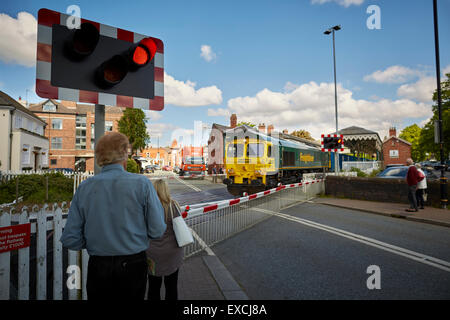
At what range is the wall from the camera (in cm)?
1091

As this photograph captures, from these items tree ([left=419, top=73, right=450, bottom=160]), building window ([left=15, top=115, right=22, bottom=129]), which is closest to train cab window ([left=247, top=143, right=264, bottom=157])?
building window ([left=15, top=115, right=22, bottom=129])

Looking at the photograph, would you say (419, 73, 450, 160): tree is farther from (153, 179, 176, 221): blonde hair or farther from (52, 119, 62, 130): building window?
(52, 119, 62, 130): building window

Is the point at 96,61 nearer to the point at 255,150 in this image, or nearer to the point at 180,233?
the point at 180,233

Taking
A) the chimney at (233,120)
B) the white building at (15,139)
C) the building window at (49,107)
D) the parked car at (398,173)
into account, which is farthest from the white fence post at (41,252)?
the building window at (49,107)

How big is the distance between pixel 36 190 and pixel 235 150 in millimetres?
10166

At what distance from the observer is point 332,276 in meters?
4.13

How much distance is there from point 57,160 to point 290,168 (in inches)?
1670

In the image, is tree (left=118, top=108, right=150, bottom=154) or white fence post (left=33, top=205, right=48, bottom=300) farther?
tree (left=118, top=108, right=150, bottom=154)

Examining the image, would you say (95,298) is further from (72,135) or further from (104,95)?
(72,135)

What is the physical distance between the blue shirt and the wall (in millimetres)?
12524

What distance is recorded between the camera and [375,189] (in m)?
12.5

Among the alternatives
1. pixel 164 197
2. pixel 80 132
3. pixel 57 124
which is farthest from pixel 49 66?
pixel 80 132
